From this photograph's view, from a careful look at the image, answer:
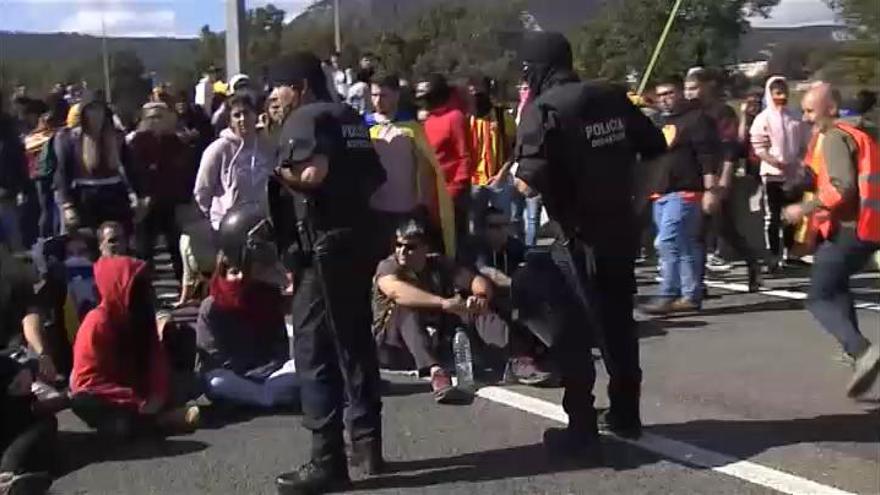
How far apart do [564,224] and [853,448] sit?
1674 millimetres

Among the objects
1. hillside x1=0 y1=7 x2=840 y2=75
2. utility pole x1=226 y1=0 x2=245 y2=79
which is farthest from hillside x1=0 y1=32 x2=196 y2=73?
utility pole x1=226 y1=0 x2=245 y2=79

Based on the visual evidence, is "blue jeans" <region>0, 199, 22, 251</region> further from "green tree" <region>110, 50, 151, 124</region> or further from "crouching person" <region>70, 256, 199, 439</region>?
"green tree" <region>110, 50, 151, 124</region>

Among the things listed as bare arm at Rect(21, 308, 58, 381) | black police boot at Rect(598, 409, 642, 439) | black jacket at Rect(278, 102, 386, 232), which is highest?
black jacket at Rect(278, 102, 386, 232)

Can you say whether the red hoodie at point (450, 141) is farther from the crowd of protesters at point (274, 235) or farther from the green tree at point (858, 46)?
the green tree at point (858, 46)

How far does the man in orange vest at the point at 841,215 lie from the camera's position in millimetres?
7152

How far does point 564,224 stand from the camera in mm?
6230

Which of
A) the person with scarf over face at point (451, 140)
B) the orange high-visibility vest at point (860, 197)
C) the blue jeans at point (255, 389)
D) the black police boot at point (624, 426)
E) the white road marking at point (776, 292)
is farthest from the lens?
the white road marking at point (776, 292)

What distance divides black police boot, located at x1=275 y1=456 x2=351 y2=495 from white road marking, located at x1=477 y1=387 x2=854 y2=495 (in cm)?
143

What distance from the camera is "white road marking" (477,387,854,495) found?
19.0 feet

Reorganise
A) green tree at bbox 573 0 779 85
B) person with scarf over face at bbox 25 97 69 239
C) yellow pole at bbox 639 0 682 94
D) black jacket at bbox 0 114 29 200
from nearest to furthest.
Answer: black jacket at bbox 0 114 29 200 → person with scarf over face at bbox 25 97 69 239 → yellow pole at bbox 639 0 682 94 → green tree at bbox 573 0 779 85

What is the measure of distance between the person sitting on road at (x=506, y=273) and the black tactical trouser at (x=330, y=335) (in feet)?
4.31

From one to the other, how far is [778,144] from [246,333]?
5709 millimetres

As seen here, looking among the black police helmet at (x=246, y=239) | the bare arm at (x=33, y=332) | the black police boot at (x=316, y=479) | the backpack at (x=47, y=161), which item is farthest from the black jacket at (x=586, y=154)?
the backpack at (x=47, y=161)

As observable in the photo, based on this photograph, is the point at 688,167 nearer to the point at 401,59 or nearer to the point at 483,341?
the point at 483,341
